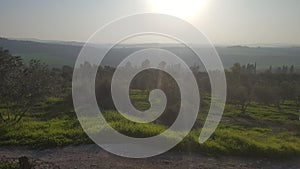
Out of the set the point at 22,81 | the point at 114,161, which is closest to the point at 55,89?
the point at 22,81

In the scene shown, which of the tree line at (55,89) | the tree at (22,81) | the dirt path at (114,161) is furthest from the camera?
the tree line at (55,89)

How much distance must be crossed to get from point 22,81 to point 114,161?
8510mm

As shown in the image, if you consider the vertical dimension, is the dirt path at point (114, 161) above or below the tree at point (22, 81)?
below


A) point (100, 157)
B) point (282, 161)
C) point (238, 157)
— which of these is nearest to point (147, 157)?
point (100, 157)

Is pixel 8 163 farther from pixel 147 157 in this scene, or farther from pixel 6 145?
pixel 147 157

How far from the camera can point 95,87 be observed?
A: 108 feet

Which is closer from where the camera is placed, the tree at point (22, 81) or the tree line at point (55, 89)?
the tree at point (22, 81)

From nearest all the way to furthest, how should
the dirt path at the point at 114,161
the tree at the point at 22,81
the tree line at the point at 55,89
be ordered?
the dirt path at the point at 114,161
the tree at the point at 22,81
the tree line at the point at 55,89

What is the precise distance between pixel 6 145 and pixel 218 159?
8852 millimetres

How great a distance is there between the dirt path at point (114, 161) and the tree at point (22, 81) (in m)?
4.98

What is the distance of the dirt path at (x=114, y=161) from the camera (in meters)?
11.7

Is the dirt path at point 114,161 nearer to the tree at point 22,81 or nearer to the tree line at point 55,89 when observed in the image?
the tree at point 22,81

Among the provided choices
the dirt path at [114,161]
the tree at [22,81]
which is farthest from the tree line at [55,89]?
the dirt path at [114,161]

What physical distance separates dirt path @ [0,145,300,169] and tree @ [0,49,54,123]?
4.98 metres
